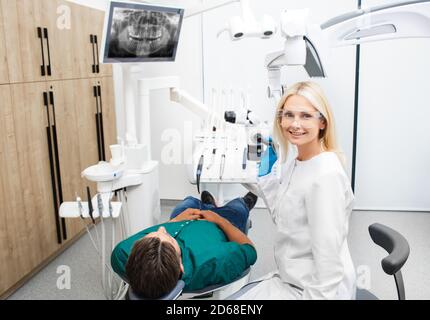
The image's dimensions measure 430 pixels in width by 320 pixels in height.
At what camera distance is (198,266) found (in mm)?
1464

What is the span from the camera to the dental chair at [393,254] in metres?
1.21

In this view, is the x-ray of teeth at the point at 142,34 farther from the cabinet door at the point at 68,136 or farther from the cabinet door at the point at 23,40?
the cabinet door at the point at 68,136

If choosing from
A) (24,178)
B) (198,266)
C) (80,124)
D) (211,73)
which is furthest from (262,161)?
(211,73)

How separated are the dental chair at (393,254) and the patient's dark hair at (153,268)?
0.59m

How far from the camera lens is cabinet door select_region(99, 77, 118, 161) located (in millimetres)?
3132

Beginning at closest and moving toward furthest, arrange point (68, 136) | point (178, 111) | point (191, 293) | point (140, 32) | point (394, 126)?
1. point (191, 293)
2. point (140, 32)
3. point (68, 136)
4. point (394, 126)
5. point (178, 111)

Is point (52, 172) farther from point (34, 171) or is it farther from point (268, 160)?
point (268, 160)

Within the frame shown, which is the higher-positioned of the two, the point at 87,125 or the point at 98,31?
the point at 98,31

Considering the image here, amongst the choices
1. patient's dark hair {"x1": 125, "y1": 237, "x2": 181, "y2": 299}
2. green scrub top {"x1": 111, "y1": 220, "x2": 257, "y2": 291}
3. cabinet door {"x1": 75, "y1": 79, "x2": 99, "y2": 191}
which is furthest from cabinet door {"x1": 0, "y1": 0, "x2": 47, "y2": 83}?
patient's dark hair {"x1": 125, "y1": 237, "x2": 181, "y2": 299}

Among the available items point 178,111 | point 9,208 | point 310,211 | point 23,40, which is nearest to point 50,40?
point 23,40

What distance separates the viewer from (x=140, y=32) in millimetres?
1711

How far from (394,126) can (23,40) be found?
8.49 feet

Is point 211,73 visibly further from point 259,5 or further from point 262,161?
point 262,161
